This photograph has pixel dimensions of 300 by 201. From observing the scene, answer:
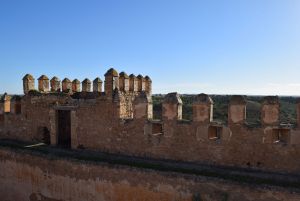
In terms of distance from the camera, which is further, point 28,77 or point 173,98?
point 28,77

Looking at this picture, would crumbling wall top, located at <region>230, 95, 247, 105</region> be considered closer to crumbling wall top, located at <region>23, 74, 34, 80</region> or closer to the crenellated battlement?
the crenellated battlement

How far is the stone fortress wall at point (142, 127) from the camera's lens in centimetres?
803

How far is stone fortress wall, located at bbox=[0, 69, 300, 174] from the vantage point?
26.3ft

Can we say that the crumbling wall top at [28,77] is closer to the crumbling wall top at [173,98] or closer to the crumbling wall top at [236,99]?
the crumbling wall top at [173,98]

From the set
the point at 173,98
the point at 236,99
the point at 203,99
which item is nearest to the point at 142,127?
the point at 173,98

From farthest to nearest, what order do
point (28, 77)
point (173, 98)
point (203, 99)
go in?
point (28, 77), point (173, 98), point (203, 99)

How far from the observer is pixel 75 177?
9.66m

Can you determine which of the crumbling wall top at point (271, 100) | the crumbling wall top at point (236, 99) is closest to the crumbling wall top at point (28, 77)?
the crumbling wall top at point (236, 99)

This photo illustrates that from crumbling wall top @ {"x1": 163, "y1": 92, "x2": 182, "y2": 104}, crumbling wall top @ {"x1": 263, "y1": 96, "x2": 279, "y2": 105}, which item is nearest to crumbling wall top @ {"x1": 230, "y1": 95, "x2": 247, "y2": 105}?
crumbling wall top @ {"x1": 263, "y1": 96, "x2": 279, "y2": 105}

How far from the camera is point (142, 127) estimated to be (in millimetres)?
9586

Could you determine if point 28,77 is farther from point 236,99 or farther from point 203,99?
point 236,99

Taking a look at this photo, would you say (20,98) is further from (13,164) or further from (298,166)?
(298,166)

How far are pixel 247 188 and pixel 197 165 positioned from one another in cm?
184

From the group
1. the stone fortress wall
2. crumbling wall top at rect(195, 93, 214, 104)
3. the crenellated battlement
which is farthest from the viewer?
the crenellated battlement
